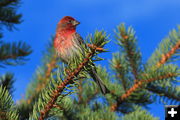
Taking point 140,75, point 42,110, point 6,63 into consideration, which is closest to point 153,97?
point 140,75

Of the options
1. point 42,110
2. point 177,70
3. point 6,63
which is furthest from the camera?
point 6,63

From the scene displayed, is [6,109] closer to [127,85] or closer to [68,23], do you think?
[127,85]

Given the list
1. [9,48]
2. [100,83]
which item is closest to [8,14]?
[9,48]

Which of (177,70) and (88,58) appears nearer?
(88,58)

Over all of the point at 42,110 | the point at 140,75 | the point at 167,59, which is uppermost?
the point at 167,59

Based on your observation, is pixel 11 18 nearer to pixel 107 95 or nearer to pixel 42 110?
pixel 107 95

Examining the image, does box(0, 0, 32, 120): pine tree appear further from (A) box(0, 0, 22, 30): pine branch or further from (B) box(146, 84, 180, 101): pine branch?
(B) box(146, 84, 180, 101): pine branch

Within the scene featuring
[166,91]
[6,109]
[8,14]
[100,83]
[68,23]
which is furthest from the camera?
[68,23]

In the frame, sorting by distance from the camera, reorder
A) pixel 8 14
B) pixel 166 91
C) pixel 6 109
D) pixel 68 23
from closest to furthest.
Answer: pixel 6 109 < pixel 166 91 < pixel 8 14 < pixel 68 23

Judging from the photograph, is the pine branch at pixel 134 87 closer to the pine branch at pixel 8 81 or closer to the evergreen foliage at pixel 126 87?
the evergreen foliage at pixel 126 87

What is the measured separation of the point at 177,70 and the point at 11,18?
7.29 ft

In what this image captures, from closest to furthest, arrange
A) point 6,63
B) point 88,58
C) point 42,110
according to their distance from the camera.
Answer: point 88,58 < point 42,110 < point 6,63

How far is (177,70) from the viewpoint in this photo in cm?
308

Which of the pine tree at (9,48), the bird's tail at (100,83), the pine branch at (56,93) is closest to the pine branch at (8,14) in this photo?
the pine tree at (9,48)
